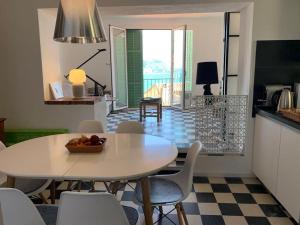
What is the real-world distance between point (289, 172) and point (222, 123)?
3.45ft

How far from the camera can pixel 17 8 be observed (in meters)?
3.21

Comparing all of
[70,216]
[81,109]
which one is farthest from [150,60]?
[70,216]

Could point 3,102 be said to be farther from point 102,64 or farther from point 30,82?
point 102,64

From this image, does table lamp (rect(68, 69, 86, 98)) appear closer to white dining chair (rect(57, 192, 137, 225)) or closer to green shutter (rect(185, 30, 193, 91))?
white dining chair (rect(57, 192, 137, 225))

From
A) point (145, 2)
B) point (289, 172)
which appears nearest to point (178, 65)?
point (145, 2)

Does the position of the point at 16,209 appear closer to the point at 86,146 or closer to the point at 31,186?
the point at 86,146

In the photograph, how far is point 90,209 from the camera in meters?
1.22

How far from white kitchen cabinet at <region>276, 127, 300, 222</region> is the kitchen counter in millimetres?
51

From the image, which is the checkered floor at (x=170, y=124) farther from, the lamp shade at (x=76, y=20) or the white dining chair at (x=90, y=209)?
the white dining chair at (x=90, y=209)

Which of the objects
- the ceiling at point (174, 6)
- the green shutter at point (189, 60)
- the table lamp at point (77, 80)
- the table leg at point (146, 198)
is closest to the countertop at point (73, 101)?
the table lamp at point (77, 80)

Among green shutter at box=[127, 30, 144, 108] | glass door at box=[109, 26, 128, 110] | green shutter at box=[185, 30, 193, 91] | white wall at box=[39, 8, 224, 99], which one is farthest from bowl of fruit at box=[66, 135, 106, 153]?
green shutter at box=[127, 30, 144, 108]

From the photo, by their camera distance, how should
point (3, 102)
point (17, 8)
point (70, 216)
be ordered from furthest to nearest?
point (3, 102), point (17, 8), point (70, 216)

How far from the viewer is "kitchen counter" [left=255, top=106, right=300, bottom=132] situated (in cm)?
218

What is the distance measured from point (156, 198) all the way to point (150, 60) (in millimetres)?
6535
